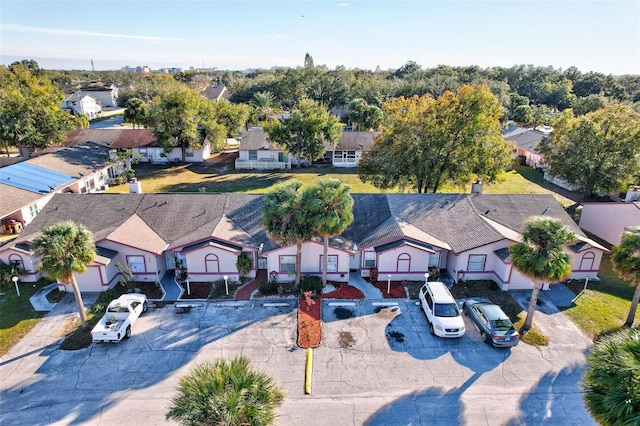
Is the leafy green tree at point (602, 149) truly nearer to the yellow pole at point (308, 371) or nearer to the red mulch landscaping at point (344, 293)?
the red mulch landscaping at point (344, 293)

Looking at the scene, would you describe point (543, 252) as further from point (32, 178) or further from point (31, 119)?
point (31, 119)

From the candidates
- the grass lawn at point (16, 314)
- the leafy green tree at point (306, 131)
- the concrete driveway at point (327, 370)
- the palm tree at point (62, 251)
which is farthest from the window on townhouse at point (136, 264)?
the leafy green tree at point (306, 131)

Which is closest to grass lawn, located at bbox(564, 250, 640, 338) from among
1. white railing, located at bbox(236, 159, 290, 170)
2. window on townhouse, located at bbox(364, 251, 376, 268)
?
window on townhouse, located at bbox(364, 251, 376, 268)

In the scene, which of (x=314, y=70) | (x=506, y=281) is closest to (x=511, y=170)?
(x=506, y=281)

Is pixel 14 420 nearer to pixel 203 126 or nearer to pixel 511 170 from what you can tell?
pixel 203 126

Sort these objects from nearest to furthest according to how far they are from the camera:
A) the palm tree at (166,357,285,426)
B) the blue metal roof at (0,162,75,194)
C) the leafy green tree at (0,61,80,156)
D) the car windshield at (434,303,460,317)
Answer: the palm tree at (166,357,285,426), the car windshield at (434,303,460,317), the blue metal roof at (0,162,75,194), the leafy green tree at (0,61,80,156)

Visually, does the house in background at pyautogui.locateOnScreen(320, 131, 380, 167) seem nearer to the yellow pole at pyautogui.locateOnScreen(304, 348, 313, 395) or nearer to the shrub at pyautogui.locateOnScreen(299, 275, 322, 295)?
the shrub at pyautogui.locateOnScreen(299, 275, 322, 295)
